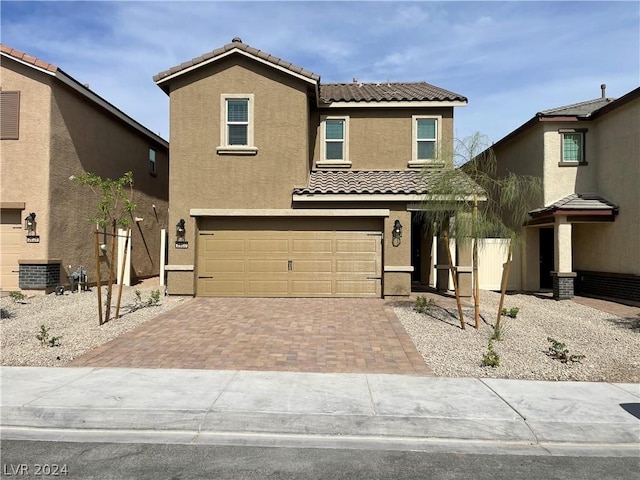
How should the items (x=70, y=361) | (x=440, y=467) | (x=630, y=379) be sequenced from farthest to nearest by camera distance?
(x=70, y=361)
(x=630, y=379)
(x=440, y=467)

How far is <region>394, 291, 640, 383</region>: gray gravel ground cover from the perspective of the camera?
7.12 meters

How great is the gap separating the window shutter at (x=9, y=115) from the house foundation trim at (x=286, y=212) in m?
5.69

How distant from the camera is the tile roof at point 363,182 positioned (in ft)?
43.5

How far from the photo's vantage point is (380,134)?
15469 millimetres

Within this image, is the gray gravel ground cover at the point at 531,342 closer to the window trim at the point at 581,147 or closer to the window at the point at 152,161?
the window trim at the point at 581,147

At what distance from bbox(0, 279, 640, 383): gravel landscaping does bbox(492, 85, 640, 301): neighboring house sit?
7.46ft

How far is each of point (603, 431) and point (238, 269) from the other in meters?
10.4

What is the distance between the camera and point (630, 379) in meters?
6.90

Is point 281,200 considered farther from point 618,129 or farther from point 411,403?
point 618,129

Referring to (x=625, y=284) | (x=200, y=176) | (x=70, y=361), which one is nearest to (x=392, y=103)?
(x=200, y=176)

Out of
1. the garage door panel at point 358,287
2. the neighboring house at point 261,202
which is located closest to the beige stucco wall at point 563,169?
the neighboring house at point 261,202

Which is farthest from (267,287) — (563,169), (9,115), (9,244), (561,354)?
(563,169)

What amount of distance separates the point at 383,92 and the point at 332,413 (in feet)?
44.3

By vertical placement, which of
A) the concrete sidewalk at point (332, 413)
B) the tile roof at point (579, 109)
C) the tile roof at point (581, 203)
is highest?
the tile roof at point (579, 109)
